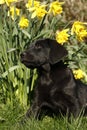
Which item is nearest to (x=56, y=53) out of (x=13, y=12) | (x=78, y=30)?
(x=78, y=30)

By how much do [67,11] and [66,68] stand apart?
4.31 metres

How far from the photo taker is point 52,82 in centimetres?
565

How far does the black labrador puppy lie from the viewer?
546cm

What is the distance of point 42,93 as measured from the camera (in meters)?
5.64

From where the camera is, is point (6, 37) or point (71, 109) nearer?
point (71, 109)

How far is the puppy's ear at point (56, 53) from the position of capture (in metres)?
5.43

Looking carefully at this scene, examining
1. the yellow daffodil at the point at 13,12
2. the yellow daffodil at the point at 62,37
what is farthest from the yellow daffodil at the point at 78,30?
the yellow daffodil at the point at 13,12

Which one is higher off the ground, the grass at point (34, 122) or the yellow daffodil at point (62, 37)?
the yellow daffodil at point (62, 37)

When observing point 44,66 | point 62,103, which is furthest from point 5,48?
point 62,103

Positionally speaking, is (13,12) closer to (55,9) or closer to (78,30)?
(55,9)

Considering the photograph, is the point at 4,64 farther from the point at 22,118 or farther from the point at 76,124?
the point at 76,124

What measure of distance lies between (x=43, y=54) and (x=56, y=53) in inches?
5.9

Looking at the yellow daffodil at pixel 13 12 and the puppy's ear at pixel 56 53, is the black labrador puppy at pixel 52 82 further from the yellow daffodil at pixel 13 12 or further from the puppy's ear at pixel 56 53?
the yellow daffodil at pixel 13 12

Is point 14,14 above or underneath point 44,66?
above
